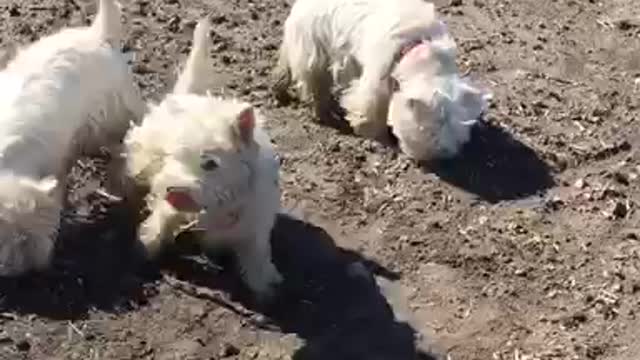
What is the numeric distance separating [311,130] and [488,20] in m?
1.61

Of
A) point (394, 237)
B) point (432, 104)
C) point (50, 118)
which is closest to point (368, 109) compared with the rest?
point (432, 104)

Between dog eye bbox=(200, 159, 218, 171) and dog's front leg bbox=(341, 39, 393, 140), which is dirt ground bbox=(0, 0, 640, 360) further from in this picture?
dog eye bbox=(200, 159, 218, 171)

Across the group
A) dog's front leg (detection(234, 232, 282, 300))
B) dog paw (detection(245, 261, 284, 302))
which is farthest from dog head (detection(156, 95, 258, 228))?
dog paw (detection(245, 261, 284, 302))

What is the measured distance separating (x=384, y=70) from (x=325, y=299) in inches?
65.6

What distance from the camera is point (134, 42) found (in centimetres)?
770

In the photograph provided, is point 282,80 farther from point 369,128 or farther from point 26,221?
point 26,221

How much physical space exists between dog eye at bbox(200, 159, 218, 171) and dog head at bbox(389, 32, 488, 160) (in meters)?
1.60

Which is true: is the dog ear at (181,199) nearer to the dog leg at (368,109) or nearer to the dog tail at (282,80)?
the dog leg at (368,109)

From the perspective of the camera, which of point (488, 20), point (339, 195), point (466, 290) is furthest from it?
point (488, 20)

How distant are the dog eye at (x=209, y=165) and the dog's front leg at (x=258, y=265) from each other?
38cm

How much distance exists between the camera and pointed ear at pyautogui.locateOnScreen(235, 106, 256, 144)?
570cm

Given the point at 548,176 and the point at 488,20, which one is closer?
the point at 548,176

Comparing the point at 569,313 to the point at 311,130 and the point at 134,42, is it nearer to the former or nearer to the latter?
the point at 311,130

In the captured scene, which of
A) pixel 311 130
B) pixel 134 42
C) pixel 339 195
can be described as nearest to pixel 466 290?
pixel 339 195
